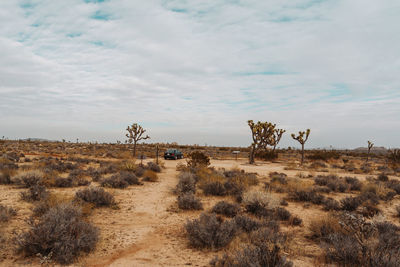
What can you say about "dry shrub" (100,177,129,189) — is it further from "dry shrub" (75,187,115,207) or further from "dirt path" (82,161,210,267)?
"dry shrub" (75,187,115,207)

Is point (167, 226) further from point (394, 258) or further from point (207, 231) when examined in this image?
point (394, 258)

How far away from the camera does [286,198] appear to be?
10758 millimetres

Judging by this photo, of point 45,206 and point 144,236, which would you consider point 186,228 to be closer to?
point 144,236

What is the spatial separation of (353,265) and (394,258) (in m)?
0.73

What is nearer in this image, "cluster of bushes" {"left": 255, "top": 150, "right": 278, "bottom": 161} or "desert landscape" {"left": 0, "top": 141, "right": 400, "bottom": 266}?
"desert landscape" {"left": 0, "top": 141, "right": 400, "bottom": 266}

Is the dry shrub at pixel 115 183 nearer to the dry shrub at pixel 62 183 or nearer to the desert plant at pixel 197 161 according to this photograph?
the dry shrub at pixel 62 183

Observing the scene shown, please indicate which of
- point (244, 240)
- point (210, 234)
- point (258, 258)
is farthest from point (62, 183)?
point (258, 258)

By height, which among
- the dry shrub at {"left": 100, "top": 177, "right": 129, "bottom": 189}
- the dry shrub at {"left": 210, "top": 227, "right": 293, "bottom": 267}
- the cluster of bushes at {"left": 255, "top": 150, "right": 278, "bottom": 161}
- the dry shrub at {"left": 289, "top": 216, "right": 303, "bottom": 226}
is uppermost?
the cluster of bushes at {"left": 255, "top": 150, "right": 278, "bottom": 161}

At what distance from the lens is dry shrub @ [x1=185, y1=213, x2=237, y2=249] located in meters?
5.44

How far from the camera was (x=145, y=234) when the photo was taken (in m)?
6.29

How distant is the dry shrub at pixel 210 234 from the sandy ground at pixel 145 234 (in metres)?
0.21

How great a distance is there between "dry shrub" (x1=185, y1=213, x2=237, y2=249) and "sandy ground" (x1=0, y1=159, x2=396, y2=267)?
21 cm

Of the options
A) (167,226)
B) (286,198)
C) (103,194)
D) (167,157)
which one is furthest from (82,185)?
(167,157)

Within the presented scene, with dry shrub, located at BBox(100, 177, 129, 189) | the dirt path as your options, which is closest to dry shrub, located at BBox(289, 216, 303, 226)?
the dirt path
